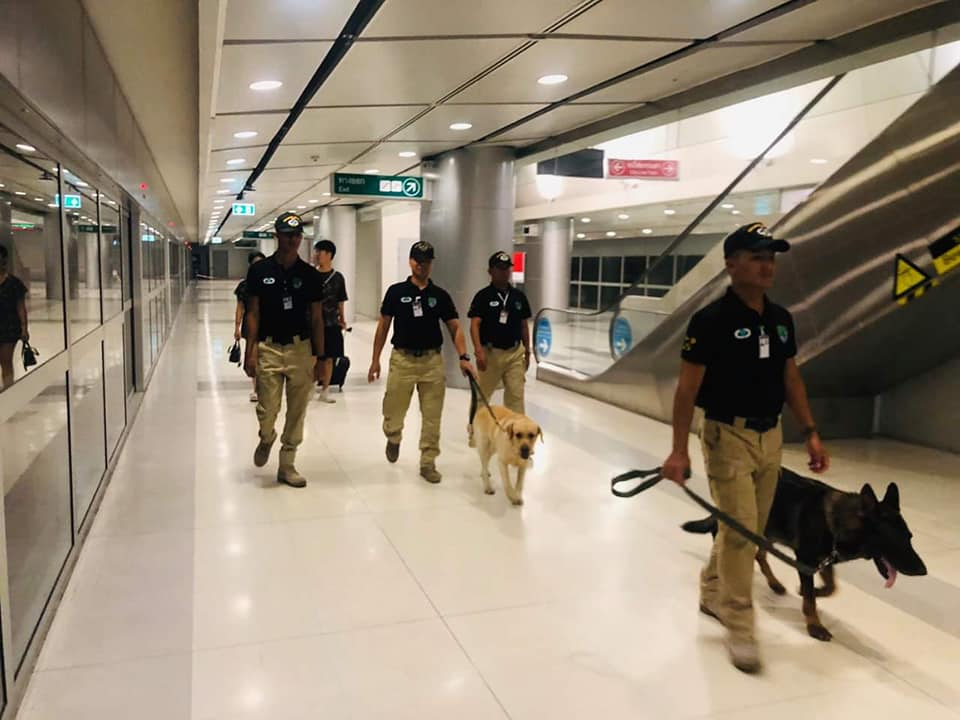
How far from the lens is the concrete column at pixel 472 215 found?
9930mm

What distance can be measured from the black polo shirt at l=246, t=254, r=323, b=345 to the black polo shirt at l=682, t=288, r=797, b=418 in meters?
3.13

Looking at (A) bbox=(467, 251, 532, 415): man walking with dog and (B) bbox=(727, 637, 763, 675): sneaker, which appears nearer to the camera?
(B) bbox=(727, 637, 763, 675): sneaker

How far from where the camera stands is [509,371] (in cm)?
637

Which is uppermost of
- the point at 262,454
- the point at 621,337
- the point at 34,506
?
the point at 621,337

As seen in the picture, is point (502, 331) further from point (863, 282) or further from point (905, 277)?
point (905, 277)

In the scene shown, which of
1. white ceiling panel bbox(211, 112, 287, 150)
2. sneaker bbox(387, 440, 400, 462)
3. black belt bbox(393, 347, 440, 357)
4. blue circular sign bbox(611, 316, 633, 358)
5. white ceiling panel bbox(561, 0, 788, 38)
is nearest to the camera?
white ceiling panel bbox(561, 0, 788, 38)

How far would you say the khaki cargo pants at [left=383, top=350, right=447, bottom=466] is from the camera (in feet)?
19.0

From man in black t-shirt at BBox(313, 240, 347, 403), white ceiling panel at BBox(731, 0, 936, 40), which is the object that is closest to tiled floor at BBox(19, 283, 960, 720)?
man in black t-shirt at BBox(313, 240, 347, 403)

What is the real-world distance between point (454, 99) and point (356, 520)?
417 cm

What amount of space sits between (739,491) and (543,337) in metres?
8.96

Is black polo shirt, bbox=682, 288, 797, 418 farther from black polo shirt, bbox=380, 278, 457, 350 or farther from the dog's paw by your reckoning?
black polo shirt, bbox=380, 278, 457, 350

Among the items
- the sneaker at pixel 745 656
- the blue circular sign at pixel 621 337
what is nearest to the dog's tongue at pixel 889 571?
the sneaker at pixel 745 656

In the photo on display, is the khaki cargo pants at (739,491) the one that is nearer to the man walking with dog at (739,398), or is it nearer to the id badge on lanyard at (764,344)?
the man walking with dog at (739,398)

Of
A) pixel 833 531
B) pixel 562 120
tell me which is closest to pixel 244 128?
pixel 562 120
